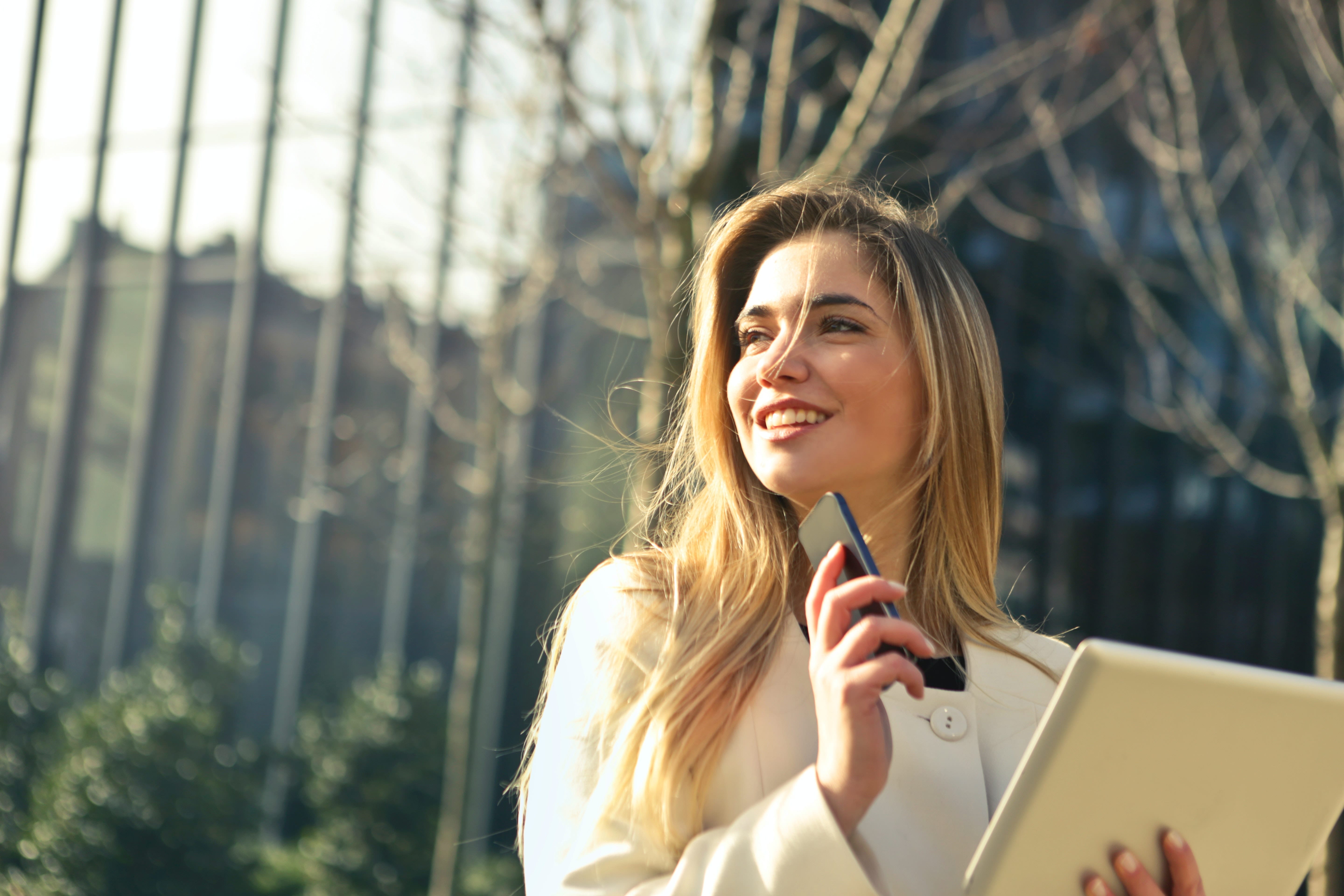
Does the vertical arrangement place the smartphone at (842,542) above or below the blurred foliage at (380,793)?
above

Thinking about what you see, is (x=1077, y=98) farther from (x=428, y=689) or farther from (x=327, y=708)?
(x=327, y=708)

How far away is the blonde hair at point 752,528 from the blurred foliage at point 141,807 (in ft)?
13.8

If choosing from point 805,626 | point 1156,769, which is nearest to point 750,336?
point 805,626

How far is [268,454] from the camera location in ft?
28.5

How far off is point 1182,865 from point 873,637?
1.41ft

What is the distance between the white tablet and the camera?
115 centimetres

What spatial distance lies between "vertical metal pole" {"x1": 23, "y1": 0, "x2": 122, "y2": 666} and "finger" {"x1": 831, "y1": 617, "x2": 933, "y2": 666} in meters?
9.63

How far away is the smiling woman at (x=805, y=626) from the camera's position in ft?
4.11

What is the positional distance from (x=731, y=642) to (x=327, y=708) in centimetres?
720

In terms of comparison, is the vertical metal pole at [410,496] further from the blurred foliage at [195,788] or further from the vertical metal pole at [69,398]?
the vertical metal pole at [69,398]

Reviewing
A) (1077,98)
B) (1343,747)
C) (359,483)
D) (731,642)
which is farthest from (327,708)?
(1343,747)

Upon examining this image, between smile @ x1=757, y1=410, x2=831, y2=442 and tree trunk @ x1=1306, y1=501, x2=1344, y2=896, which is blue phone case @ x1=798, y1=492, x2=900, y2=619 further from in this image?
tree trunk @ x1=1306, y1=501, x2=1344, y2=896

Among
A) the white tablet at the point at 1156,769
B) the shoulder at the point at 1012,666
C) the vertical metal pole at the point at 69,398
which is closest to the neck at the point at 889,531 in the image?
the shoulder at the point at 1012,666

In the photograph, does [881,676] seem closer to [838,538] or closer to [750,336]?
[838,538]
